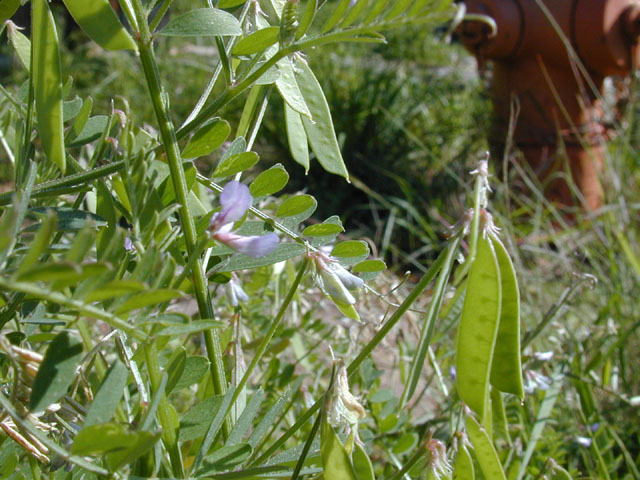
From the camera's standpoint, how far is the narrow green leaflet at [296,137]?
19.7 inches

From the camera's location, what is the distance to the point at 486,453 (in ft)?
1.36

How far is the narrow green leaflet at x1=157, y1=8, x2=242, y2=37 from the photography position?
14.6 inches

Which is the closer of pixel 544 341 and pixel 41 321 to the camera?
pixel 41 321

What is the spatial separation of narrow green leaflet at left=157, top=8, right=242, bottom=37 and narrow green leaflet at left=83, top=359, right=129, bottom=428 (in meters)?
0.18

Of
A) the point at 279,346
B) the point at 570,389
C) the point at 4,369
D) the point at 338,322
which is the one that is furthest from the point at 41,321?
the point at 570,389

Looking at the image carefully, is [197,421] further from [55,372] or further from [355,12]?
[355,12]

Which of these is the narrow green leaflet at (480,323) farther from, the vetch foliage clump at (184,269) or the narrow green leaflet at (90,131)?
the narrow green leaflet at (90,131)

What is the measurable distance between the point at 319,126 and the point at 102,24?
0.16m

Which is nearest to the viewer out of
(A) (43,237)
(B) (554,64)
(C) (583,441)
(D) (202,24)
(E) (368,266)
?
(A) (43,237)

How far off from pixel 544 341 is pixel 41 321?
86 centimetres

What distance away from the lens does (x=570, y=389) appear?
96 cm

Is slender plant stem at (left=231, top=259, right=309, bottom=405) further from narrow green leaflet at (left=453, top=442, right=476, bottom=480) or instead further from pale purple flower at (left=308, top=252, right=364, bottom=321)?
narrow green leaflet at (left=453, top=442, right=476, bottom=480)

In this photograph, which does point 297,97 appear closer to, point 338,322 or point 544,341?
point 338,322

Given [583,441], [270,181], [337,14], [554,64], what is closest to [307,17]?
[337,14]
